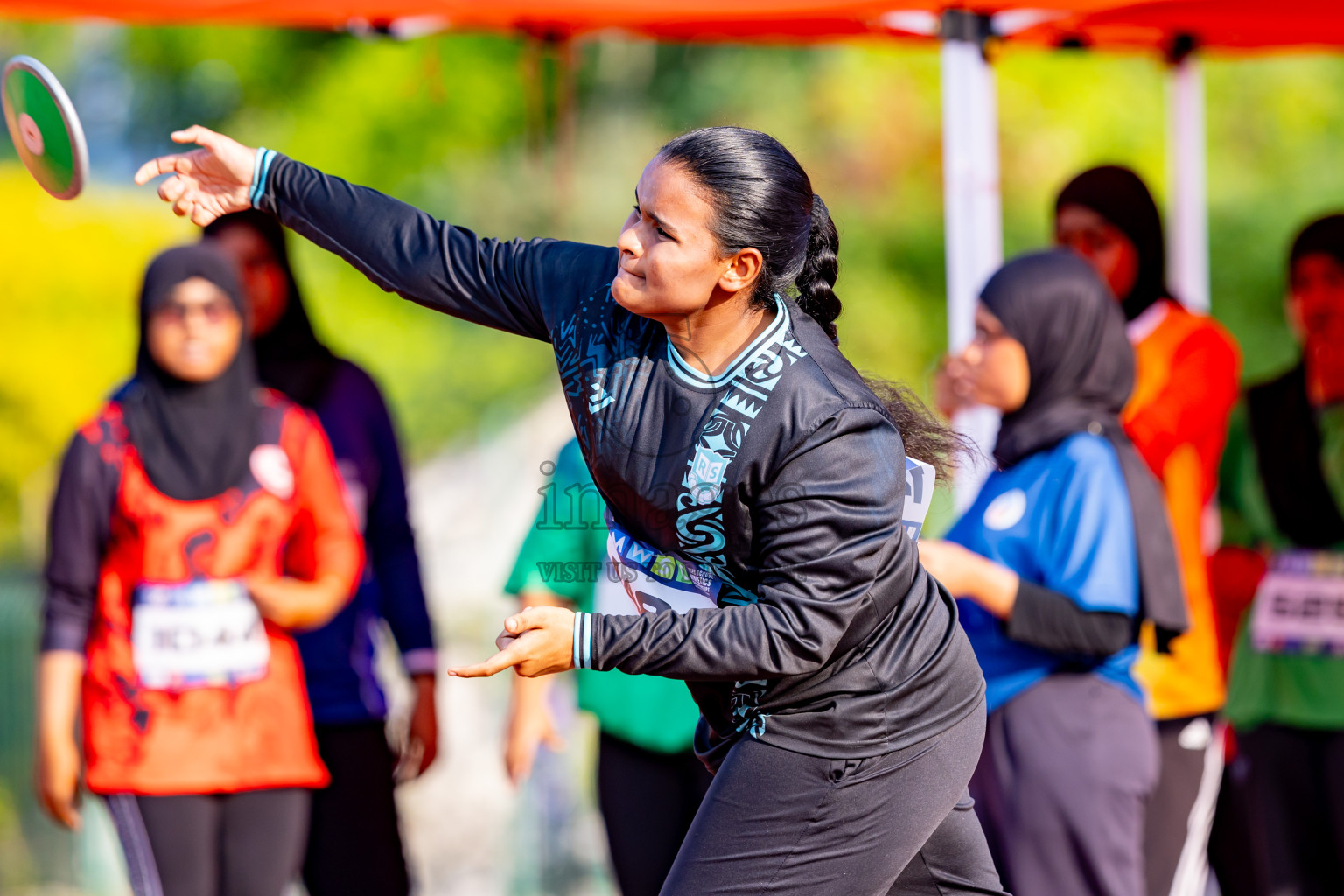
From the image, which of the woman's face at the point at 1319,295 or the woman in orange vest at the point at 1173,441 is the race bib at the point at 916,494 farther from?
the woman's face at the point at 1319,295

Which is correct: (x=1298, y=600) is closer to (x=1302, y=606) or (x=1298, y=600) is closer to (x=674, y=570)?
(x=1302, y=606)

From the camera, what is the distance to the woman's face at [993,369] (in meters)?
3.46

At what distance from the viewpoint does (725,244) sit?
7.14 ft

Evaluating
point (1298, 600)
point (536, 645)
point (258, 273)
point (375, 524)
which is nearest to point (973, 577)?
point (536, 645)

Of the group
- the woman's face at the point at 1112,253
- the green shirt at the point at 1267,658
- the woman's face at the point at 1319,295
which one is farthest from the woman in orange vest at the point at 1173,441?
the woman's face at the point at 1319,295

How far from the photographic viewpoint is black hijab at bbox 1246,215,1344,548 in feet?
13.7

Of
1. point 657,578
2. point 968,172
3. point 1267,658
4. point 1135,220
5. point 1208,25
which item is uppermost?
point 1208,25

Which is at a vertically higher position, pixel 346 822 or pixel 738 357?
pixel 738 357

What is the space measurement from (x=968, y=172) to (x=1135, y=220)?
22.0 inches

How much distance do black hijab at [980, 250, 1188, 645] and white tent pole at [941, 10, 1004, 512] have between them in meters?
0.46

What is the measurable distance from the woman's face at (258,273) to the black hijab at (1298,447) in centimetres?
264

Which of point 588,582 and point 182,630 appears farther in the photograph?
point 588,582

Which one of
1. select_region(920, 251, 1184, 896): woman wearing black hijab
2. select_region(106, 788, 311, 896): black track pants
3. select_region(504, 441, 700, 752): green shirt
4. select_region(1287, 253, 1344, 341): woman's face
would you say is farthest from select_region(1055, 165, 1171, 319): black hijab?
select_region(106, 788, 311, 896): black track pants

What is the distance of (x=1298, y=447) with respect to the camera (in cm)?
426
